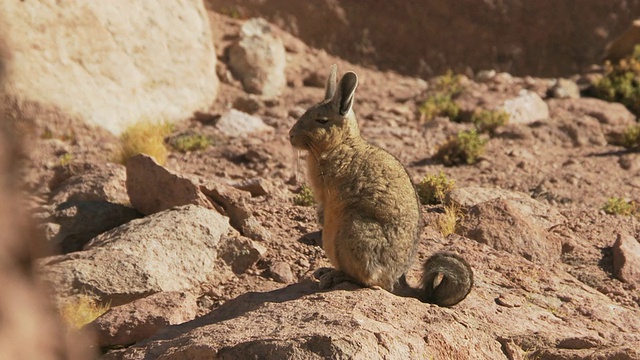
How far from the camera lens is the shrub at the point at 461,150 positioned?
1302 cm

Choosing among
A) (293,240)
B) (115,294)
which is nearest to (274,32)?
(293,240)

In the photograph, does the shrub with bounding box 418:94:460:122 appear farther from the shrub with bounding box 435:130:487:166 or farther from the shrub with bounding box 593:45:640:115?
the shrub with bounding box 593:45:640:115

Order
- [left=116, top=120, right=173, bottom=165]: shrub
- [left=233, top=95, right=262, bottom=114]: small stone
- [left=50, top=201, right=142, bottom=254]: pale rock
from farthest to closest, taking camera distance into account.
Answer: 1. [left=233, top=95, right=262, bottom=114]: small stone
2. [left=116, top=120, right=173, bottom=165]: shrub
3. [left=50, top=201, right=142, bottom=254]: pale rock

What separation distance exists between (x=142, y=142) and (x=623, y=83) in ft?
28.8

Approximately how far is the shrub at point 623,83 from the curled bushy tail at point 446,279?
1053 centimetres

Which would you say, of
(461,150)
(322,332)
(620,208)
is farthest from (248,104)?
(322,332)

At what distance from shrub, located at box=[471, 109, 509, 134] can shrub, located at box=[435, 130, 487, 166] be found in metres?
1.67

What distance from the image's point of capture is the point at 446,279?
6660 millimetres

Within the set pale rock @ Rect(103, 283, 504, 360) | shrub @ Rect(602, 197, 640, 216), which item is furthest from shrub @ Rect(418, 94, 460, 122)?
pale rock @ Rect(103, 283, 504, 360)

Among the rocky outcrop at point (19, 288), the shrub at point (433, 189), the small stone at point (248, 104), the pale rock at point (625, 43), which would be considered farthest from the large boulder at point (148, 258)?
the pale rock at point (625, 43)

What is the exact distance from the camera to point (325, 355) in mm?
5125

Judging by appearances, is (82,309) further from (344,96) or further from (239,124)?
(239,124)

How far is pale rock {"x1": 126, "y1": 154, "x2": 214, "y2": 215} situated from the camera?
9.34 m

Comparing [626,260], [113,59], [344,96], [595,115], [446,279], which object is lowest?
[446,279]
